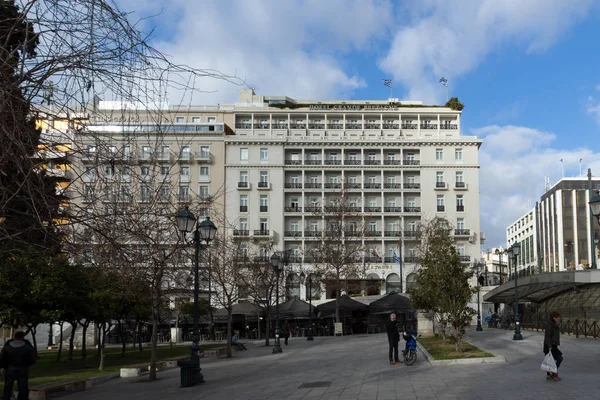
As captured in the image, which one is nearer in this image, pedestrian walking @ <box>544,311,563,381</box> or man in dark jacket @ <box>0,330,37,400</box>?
man in dark jacket @ <box>0,330,37,400</box>

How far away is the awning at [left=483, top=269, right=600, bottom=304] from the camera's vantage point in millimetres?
33188

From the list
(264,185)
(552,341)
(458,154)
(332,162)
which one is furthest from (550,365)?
(458,154)

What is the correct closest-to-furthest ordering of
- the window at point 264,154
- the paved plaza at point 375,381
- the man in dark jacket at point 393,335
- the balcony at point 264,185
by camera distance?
the paved plaza at point 375,381 < the man in dark jacket at point 393,335 < the balcony at point 264,185 < the window at point 264,154

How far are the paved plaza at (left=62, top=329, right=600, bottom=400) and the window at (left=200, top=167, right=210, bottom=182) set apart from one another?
5024 centimetres

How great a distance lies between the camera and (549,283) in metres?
36.4

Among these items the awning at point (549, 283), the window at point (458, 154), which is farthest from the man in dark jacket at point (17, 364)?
the window at point (458, 154)

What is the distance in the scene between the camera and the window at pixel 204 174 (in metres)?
72.4

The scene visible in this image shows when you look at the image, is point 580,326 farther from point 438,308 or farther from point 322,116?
point 322,116

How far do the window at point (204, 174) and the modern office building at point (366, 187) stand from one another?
2248 mm

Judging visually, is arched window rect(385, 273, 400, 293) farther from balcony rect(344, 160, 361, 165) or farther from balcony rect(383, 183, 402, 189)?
balcony rect(344, 160, 361, 165)

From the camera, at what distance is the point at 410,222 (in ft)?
243

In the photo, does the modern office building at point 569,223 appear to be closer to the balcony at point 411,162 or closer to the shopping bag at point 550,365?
the balcony at point 411,162

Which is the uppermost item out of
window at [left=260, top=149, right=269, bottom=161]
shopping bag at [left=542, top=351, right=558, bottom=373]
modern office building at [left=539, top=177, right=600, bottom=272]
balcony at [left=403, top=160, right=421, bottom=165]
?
window at [left=260, top=149, right=269, bottom=161]

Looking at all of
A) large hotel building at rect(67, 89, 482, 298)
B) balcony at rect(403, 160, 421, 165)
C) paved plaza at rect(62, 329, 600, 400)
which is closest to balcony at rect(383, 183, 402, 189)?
large hotel building at rect(67, 89, 482, 298)
